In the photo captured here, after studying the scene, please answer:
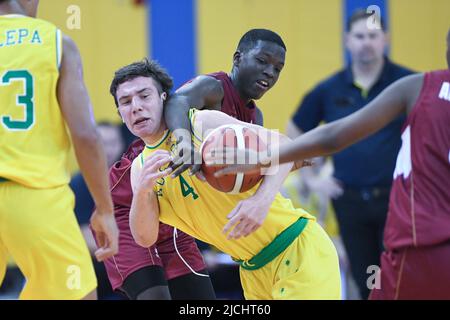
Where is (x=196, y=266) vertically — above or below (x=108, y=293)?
above

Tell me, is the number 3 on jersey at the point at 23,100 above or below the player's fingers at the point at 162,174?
above

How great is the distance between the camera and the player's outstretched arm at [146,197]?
16.0 ft

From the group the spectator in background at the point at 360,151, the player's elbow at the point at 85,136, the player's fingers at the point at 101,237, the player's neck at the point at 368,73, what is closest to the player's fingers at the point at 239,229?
the player's fingers at the point at 101,237

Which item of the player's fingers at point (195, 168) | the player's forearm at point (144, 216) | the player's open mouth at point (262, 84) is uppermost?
the player's open mouth at point (262, 84)

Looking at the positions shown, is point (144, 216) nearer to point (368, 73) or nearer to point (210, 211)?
point (210, 211)

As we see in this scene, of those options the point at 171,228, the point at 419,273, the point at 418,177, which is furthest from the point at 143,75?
the point at 419,273

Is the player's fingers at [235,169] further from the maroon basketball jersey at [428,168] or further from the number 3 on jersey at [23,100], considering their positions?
the number 3 on jersey at [23,100]

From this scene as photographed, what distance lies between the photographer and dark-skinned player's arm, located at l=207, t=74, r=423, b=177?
402 centimetres

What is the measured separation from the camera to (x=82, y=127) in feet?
13.8

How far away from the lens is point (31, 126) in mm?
4215

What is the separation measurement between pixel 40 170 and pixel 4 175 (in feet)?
0.54

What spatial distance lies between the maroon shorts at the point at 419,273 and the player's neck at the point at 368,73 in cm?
454

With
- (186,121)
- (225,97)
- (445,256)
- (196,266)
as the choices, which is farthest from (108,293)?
(445,256)
